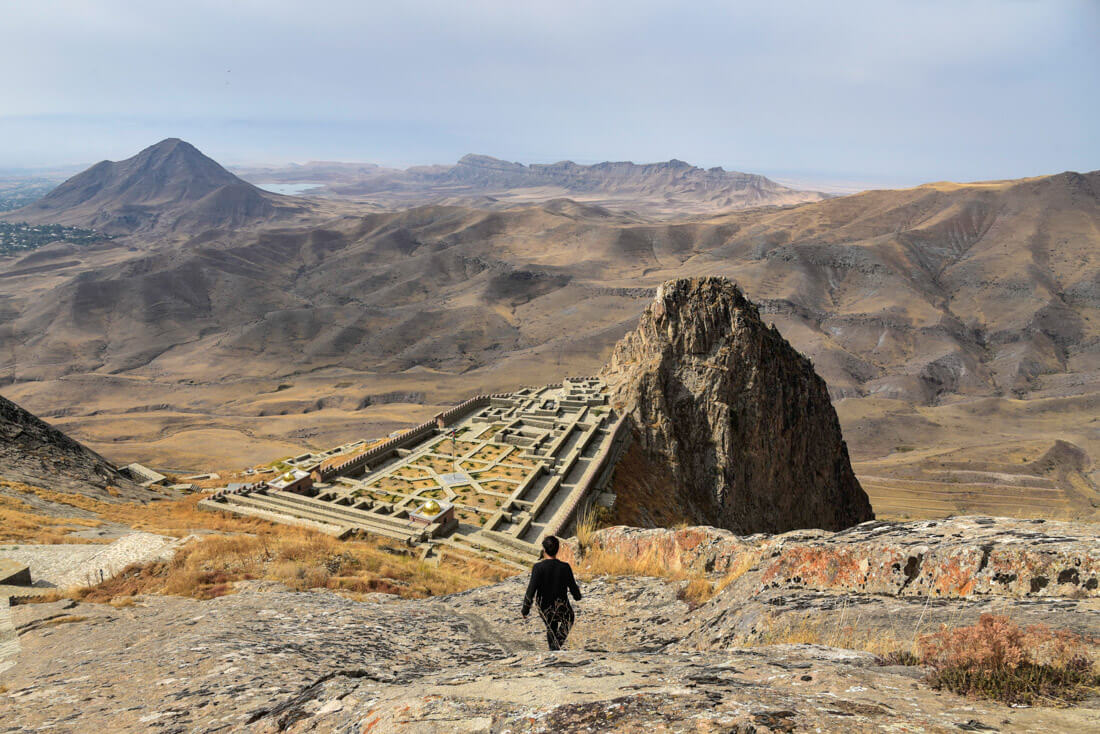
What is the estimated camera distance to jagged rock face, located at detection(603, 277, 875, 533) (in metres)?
31.4

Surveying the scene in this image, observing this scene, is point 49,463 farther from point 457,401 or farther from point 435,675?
point 457,401

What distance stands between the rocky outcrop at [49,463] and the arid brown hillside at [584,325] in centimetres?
3838

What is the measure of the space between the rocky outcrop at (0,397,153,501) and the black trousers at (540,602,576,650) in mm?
22618

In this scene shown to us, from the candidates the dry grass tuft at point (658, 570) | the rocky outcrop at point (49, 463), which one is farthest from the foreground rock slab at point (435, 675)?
the rocky outcrop at point (49, 463)

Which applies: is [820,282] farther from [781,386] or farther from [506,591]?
[506,591]

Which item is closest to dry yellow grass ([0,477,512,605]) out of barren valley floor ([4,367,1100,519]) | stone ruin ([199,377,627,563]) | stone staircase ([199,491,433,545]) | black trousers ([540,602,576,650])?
black trousers ([540,602,576,650])

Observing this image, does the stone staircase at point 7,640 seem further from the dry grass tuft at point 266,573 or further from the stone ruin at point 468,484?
the stone ruin at point 468,484

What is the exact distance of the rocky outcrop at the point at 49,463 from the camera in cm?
2055

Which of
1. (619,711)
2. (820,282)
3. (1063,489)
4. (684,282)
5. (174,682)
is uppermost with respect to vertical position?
(820,282)

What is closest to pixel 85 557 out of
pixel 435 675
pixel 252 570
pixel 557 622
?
pixel 252 570

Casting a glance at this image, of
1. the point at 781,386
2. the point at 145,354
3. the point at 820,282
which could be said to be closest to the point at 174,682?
the point at 781,386

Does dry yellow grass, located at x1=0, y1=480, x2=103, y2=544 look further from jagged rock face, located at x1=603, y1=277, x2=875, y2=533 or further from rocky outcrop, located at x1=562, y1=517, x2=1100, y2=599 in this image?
jagged rock face, located at x1=603, y1=277, x2=875, y2=533

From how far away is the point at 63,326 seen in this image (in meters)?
122

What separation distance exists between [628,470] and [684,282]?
44.3 feet
